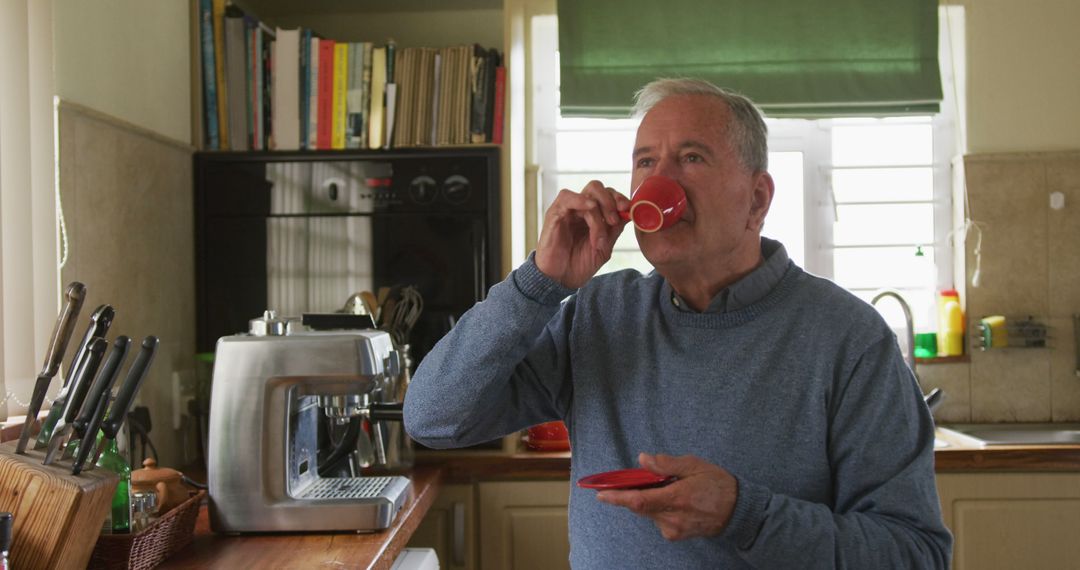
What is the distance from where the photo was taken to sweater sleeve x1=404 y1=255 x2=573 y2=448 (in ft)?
3.98

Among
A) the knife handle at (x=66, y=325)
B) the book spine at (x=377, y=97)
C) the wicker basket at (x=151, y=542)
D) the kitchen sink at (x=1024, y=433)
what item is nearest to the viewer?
the knife handle at (x=66, y=325)

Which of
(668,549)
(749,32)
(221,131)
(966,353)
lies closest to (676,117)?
(668,549)

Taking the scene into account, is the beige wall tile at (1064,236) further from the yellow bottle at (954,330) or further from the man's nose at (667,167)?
the man's nose at (667,167)

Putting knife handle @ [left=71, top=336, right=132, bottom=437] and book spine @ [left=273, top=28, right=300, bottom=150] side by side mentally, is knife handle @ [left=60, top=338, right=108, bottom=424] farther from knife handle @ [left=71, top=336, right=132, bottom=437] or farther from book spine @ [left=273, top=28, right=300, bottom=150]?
book spine @ [left=273, top=28, right=300, bottom=150]

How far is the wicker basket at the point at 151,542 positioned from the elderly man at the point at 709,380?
50 centimetres

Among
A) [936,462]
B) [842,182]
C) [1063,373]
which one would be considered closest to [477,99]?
[842,182]

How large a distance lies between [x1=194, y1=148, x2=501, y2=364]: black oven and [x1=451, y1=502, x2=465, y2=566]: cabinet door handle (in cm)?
45

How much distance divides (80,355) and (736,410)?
3.03 ft

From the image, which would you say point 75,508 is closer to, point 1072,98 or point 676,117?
point 676,117

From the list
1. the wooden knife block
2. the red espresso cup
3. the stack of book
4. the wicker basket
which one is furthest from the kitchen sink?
the wooden knife block

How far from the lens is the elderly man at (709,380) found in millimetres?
1090

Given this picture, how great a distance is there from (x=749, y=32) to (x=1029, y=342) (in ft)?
4.34

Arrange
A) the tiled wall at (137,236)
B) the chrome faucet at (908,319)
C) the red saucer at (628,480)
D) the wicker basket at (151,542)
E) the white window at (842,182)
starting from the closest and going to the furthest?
the red saucer at (628,480)
the wicker basket at (151,542)
the tiled wall at (137,236)
the chrome faucet at (908,319)
the white window at (842,182)

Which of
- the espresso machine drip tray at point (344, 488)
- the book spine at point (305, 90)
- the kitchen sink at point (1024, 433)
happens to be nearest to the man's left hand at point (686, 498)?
the espresso machine drip tray at point (344, 488)
